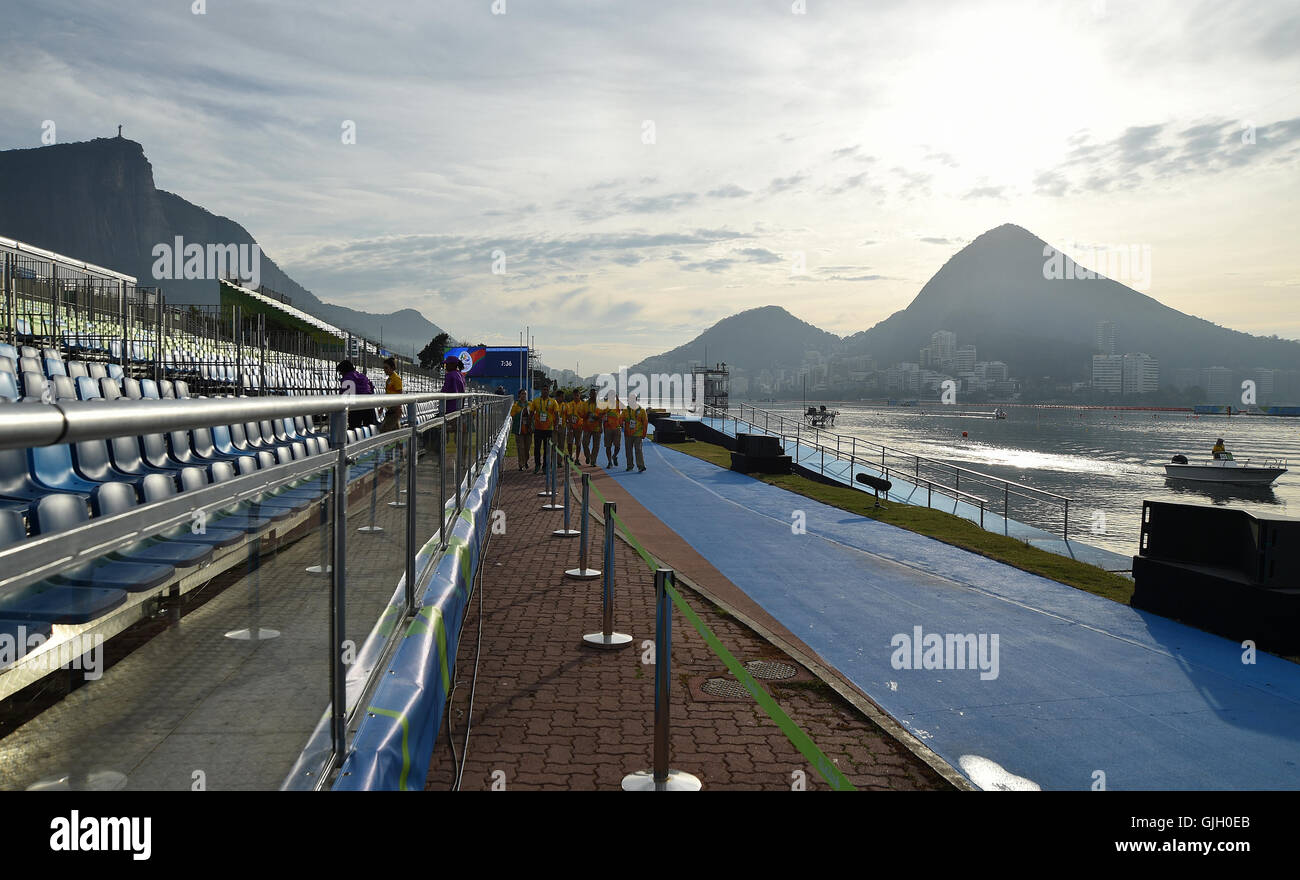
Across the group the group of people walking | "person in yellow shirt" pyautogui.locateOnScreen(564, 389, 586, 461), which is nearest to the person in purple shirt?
the group of people walking

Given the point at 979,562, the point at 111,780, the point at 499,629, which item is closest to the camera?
the point at 111,780

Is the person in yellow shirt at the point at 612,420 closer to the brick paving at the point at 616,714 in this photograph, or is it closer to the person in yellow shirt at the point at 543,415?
the person in yellow shirt at the point at 543,415

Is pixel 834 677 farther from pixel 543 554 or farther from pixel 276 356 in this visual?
pixel 276 356

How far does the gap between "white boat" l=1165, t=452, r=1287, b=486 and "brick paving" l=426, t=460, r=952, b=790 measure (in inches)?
2589

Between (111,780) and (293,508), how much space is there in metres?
1.01

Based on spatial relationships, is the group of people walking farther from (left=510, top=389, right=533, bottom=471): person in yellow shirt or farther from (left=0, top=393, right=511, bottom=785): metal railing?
(left=0, top=393, right=511, bottom=785): metal railing

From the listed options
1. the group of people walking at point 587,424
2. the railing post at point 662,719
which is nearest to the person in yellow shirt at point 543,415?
the group of people walking at point 587,424

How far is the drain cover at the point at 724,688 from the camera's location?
586 centimetres

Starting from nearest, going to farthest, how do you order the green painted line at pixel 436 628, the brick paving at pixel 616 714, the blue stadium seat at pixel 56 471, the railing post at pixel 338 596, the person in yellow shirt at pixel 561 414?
the railing post at pixel 338 596 < the green painted line at pixel 436 628 < the brick paving at pixel 616 714 < the blue stadium seat at pixel 56 471 < the person in yellow shirt at pixel 561 414

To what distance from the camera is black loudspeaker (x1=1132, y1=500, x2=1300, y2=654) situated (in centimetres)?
747

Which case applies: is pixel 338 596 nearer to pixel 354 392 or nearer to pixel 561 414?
pixel 354 392

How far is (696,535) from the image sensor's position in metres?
13.0

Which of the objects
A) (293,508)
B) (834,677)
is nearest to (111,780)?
(293,508)

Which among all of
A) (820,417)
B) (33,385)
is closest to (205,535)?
(33,385)
